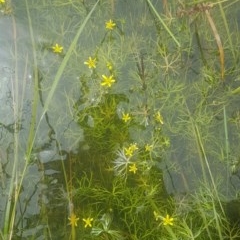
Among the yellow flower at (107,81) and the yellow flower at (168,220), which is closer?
the yellow flower at (168,220)

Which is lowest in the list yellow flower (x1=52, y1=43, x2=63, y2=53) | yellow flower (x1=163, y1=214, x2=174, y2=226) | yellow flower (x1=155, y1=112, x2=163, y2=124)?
yellow flower (x1=163, y1=214, x2=174, y2=226)

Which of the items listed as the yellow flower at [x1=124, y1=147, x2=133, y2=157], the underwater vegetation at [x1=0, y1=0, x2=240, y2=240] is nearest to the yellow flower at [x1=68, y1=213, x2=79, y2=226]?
the underwater vegetation at [x1=0, y1=0, x2=240, y2=240]

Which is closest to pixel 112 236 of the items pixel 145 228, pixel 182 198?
pixel 145 228

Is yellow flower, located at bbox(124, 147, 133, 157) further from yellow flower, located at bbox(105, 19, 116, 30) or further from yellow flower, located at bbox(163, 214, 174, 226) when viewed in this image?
yellow flower, located at bbox(105, 19, 116, 30)

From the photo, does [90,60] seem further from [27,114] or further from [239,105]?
[239,105]

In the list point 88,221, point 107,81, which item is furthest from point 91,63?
point 88,221

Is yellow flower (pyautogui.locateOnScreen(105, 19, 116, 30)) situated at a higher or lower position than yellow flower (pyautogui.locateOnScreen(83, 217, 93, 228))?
higher

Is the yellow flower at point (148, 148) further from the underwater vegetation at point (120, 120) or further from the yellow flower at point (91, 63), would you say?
the yellow flower at point (91, 63)

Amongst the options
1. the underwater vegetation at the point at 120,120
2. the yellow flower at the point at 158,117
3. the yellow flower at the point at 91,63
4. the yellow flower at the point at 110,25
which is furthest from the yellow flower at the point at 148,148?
the yellow flower at the point at 110,25

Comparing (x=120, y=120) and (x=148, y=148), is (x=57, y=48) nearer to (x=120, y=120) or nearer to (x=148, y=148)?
(x=120, y=120)
